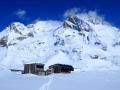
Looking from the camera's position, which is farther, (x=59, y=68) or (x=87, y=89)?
(x=59, y=68)

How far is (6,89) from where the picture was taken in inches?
1481

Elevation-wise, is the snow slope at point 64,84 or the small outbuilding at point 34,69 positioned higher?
the small outbuilding at point 34,69

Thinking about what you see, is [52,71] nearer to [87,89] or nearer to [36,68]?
[36,68]

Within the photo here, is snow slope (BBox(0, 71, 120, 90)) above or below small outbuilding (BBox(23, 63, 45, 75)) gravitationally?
below

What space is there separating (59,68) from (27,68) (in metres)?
7.47

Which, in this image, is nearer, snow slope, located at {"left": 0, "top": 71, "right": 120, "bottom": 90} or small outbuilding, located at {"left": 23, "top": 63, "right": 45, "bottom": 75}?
snow slope, located at {"left": 0, "top": 71, "right": 120, "bottom": 90}

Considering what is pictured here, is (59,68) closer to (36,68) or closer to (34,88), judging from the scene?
(36,68)

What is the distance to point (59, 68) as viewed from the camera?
87875 mm

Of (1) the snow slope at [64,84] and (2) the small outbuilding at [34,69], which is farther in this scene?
(2) the small outbuilding at [34,69]

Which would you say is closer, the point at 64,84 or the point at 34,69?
the point at 64,84

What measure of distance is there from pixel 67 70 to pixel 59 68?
194 cm

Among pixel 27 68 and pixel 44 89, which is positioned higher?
pixel 27 68

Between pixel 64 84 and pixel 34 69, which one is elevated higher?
pixel 34 69

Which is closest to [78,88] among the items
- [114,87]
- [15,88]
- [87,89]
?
[87,89]
